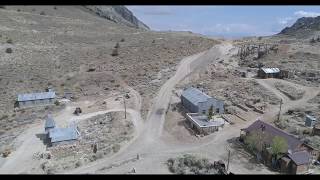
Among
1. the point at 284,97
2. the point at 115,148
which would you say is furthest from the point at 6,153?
the point at 284,97

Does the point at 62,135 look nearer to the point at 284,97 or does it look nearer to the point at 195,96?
the point at 195,96

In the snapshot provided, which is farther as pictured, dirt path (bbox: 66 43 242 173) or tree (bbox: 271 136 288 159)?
dirt path (bbox: 66 43 242 173)

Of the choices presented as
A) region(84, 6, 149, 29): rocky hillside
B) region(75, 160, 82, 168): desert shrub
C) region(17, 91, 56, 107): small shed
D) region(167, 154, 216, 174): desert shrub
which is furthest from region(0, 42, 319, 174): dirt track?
region(84, 6, 149, 29): rocky hillside

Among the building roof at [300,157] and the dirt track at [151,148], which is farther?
the dirt track at [151,148]

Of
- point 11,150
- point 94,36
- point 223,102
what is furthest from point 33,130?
point 94,36

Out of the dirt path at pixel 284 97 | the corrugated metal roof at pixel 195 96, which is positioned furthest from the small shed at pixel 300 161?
the corrugated metal roof at pixel 195 96

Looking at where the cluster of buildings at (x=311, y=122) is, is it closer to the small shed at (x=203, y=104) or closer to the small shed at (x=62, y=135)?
the small shed at (x=203, y=104)

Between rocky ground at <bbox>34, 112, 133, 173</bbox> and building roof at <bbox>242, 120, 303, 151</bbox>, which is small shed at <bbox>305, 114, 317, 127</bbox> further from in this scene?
rocky ground at <bbox>34, 112, 133, 173</bbox>

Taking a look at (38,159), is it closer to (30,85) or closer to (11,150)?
(11,150)
